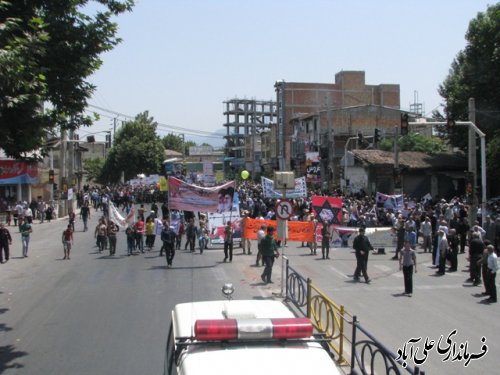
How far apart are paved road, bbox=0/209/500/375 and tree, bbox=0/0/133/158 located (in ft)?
12.6

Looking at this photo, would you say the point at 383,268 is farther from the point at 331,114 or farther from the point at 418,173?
the point at 331,114

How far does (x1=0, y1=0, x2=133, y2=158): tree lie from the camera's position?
9969 millimetres

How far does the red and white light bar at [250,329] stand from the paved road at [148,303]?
15.9 ft

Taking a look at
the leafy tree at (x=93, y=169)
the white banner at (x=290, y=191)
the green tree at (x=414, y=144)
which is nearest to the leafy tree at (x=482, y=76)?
the white banner at (x=290, y=191)

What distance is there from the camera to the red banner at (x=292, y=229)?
77.4 feet

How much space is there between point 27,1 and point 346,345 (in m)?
8.64

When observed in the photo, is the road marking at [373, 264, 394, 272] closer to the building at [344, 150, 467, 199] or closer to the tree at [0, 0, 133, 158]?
the tree at [0, 0, 133, 158]

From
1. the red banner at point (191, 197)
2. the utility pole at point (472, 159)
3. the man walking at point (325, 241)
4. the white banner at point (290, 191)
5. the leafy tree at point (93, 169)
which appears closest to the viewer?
the man walking at point (325, 241)

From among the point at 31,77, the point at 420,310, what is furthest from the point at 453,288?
the point at 31,77

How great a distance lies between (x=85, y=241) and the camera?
2794cm

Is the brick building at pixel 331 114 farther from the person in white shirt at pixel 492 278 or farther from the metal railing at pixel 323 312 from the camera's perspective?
the metal railing at pixel 323 312

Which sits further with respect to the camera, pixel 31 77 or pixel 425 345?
pixel 425 345

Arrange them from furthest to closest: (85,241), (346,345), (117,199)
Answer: (117,199), (85,241), (346,345)

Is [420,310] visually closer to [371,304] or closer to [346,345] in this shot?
[371,304]
